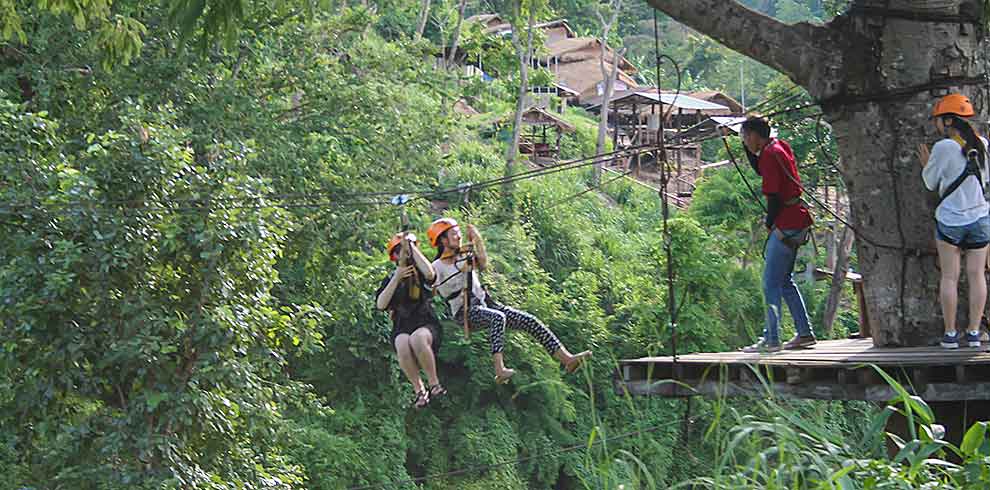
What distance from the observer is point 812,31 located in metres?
7.93

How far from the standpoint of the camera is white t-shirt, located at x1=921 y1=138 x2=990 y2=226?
23.2ft

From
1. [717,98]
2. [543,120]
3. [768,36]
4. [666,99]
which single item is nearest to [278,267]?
[768,36]

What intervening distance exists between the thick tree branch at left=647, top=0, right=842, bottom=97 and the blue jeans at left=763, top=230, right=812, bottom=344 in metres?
0.88

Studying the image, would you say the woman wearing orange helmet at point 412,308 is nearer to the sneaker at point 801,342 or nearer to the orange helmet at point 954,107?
the sneaker at point 801,342

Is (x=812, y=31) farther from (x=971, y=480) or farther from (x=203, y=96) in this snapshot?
(x=203, y=96)

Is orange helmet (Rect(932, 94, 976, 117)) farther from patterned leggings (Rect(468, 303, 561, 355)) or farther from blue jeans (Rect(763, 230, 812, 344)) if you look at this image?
patterned leggings (Rect(468, 303, 561, 355))

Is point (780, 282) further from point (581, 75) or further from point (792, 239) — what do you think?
point (581, 75)

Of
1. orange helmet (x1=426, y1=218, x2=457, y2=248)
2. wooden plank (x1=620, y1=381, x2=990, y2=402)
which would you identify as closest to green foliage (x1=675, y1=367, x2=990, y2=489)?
wooden plank (x1=620, y1=381, x2=990, y2=402)

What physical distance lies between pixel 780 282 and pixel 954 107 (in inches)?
53.2

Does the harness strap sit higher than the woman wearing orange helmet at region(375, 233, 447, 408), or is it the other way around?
the harness strap

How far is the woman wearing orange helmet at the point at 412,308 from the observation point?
863 cm

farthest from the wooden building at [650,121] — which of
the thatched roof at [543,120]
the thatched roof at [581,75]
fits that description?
the thatched roof at [581,75]

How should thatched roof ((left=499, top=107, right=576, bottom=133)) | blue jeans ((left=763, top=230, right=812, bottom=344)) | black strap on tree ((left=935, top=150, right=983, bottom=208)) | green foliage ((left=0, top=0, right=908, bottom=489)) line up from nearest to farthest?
black strap on tree ((left=935, top=150, right=983, bottom=208)) < blue jeans ((left=763, top=230, right=812, bottom=344)) < green foliage ((left=0, top=0, right=908, bottom=489)) < thatched roof ((left=499, top=107, right=576, bottom=133))

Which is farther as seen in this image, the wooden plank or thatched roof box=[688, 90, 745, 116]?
thatched roof box=[688, 90, 745, 116]
